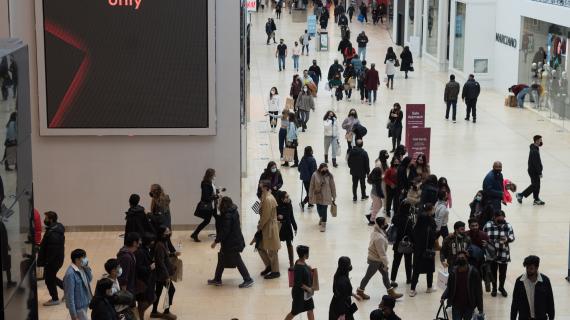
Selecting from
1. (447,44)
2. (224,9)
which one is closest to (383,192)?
(224,9)

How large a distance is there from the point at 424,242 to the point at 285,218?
2400mm

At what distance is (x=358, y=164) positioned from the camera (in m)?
21.6

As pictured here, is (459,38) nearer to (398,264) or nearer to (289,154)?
(289,154)

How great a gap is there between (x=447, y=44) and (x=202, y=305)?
93.9 feet

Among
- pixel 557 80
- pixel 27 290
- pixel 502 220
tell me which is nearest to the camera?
pixel 27 290

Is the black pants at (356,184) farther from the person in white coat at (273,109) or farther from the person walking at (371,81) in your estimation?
the person walking at (371,81)

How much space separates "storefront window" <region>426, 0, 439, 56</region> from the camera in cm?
4434

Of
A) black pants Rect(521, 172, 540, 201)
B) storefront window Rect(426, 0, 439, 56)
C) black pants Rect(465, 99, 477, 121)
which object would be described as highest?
storefront window Rect(426, 0, 439, 56)

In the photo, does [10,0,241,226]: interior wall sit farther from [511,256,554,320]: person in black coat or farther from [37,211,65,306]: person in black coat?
[511,256,554,320]: person in black coat

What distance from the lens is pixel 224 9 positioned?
62.6 ft

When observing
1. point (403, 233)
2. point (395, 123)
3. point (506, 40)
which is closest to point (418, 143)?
point (395, 123)

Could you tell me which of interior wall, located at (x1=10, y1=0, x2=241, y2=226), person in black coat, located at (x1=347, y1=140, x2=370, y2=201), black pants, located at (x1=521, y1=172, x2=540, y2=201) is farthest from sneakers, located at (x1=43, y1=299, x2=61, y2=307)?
black pants, located at (x1=521, y1=172, x2=540, y2=201)

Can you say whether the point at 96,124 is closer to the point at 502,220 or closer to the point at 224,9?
the point at 224,9

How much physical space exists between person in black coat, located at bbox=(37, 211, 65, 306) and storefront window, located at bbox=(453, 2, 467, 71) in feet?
86.7
